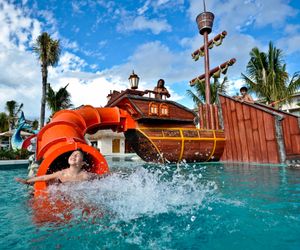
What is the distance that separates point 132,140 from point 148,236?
820cm

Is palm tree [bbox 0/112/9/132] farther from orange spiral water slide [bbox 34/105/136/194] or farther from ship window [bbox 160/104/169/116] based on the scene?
orange spiral water slide [bbox 34/105/136/194]

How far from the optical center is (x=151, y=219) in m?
2.71

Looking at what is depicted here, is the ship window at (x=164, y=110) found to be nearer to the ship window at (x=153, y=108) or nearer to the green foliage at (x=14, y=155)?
the ship window at (x=153, y=108)

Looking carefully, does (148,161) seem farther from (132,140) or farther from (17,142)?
(17,142)

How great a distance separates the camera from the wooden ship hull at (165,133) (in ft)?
32.1

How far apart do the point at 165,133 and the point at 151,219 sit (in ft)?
24.2

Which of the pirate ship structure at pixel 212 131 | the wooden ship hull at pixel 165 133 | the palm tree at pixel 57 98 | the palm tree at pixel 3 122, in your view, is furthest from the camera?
the palm tree at pixel 3 122

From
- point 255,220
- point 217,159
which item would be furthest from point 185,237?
point 217,159

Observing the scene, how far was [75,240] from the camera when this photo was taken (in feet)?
7.18

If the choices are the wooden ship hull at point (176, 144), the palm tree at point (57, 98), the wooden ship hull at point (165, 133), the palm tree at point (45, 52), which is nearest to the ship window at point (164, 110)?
the wooden ship hull at point (165, 133)

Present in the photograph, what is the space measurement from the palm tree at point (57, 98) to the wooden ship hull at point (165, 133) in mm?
17901

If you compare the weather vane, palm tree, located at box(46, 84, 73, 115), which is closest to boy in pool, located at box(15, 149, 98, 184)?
the weather vane

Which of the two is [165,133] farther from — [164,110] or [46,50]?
[46,50]

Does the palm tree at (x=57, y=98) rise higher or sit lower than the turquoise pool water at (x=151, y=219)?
higher
